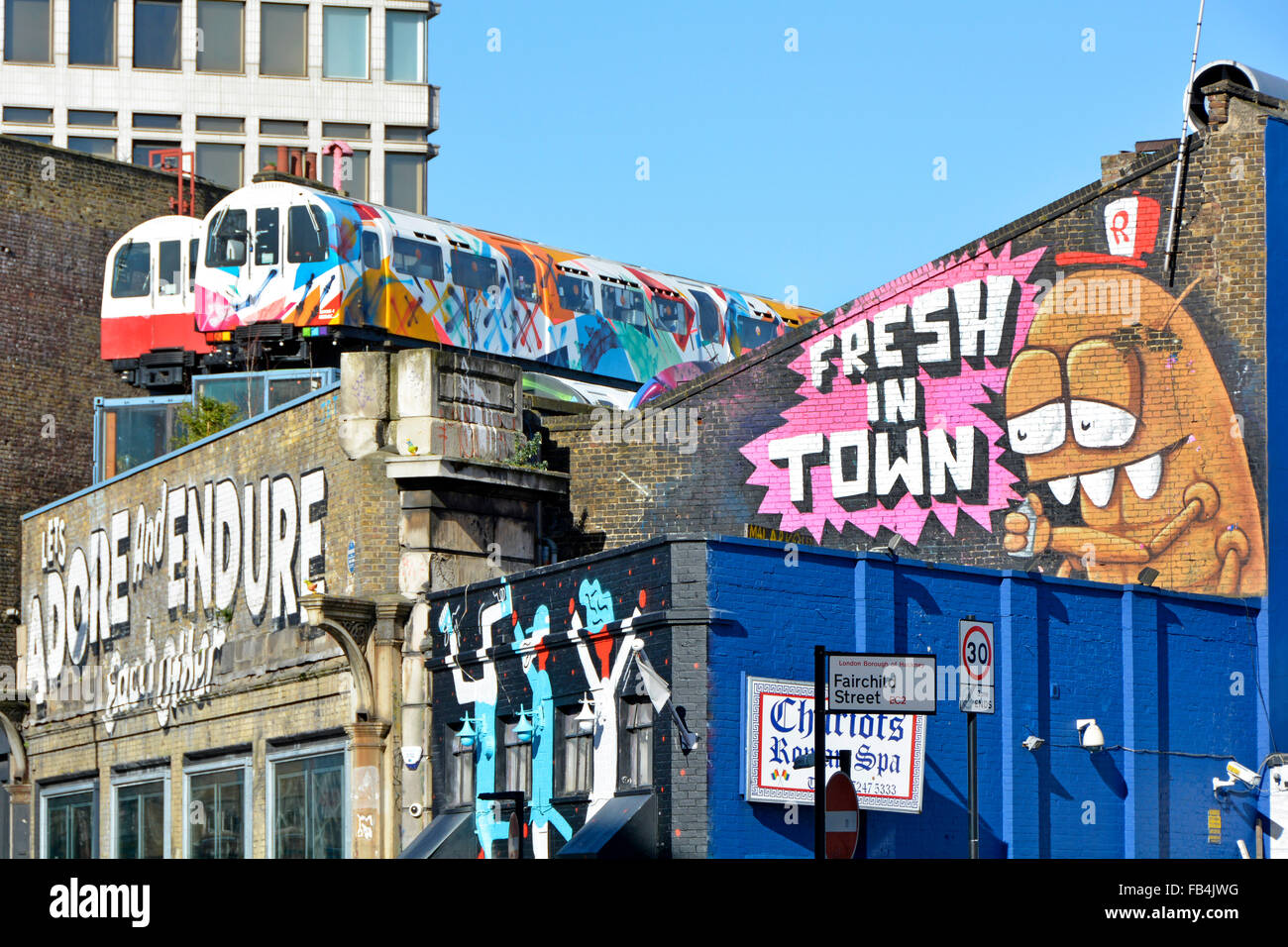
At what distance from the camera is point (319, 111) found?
71250 millimetres

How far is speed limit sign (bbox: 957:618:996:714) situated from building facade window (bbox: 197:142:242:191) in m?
55.5

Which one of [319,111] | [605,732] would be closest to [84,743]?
[605,732]

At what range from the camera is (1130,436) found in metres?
28.6

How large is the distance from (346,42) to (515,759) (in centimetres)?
5101

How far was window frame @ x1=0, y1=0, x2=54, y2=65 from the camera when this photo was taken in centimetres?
7012

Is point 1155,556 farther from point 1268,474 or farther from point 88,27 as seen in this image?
point 88,27

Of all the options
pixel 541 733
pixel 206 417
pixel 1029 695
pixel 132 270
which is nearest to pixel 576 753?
pixel 541 733

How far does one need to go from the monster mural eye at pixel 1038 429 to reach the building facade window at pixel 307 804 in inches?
419

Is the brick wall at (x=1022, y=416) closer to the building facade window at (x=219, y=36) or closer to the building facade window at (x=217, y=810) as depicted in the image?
the building facade window at (x=217, y=810)

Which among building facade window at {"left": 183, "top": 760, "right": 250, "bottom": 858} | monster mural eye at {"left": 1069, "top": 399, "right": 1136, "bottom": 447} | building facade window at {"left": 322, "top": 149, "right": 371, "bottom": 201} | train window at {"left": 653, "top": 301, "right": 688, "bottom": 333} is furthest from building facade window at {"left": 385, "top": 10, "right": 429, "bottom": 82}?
monster mural eye at {"left": 1069, "top": 399, "right": 1136, "bottom": 447}

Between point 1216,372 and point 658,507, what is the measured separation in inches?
332

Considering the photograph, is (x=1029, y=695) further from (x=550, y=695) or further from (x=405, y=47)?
(x=405, y=47)

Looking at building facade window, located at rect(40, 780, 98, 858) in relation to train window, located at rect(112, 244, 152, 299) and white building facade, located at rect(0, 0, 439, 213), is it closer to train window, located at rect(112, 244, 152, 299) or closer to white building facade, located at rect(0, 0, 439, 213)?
train window, located at rect(112, 244, 152, 299)
